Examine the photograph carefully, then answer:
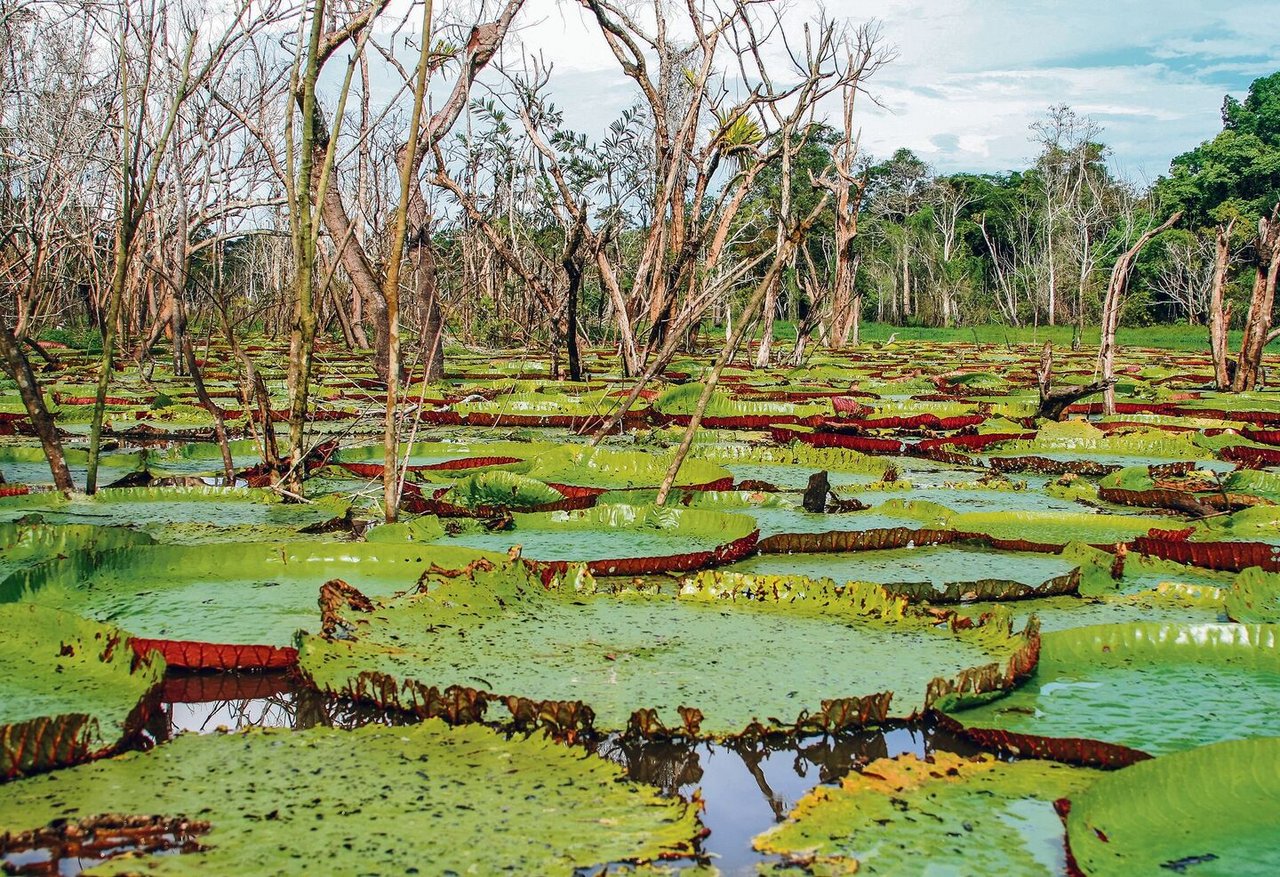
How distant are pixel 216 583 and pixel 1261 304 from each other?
9231mm

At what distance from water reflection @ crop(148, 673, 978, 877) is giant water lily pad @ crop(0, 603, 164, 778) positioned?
0.11 metres

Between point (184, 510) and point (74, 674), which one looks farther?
point (184, 510)

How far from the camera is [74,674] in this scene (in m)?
1.77

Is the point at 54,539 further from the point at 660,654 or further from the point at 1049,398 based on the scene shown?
the point at 1049,398

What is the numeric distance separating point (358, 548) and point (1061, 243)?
43.5 meters

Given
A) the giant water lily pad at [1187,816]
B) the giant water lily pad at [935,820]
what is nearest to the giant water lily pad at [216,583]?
the giant water lily pad at [935,820]

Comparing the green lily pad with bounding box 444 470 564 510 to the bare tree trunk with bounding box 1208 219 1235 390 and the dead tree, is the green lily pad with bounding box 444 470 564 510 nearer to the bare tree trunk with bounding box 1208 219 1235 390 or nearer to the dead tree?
the dead tree

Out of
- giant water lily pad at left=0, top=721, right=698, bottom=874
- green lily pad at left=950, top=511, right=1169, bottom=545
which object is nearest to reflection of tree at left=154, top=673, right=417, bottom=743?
giant water lily pad at left=0, top=721, right=698, bottom=874

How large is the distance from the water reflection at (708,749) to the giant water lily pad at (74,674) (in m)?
0.11

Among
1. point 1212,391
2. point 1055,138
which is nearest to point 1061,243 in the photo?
point 1055,138

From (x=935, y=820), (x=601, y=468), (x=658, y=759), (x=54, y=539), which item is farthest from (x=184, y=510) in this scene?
(x=935, y=820)

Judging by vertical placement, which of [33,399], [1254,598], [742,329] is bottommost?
[1254,598]

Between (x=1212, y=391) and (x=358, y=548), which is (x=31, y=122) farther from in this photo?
(x=1212, y=391)

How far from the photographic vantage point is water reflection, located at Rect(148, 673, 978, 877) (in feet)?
5.16
